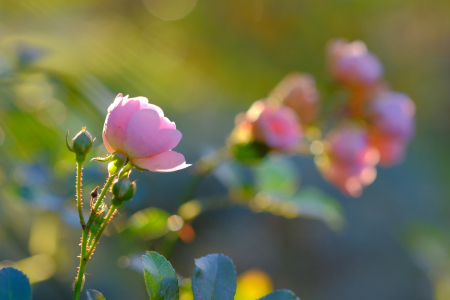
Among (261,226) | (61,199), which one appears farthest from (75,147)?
(261,226)

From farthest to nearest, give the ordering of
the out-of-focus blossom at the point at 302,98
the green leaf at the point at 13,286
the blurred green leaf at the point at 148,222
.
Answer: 1. the out-of-focus blossom at the point at 302,98
2. the blurred green leaf at the point at 148,222
3. the green leaf at the point at 13,286

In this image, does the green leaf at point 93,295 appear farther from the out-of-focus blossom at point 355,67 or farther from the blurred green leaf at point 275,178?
the out-of-focus blossom at point 355,67

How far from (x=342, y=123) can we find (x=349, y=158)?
4.0 inches

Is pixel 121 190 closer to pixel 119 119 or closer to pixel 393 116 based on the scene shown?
pixel 119 119

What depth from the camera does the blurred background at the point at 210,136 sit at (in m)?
0.63

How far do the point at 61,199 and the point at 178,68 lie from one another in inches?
59.6

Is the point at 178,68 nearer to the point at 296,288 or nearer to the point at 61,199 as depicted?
the point at 296,288

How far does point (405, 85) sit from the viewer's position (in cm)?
233

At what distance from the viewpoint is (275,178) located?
2.41 ft

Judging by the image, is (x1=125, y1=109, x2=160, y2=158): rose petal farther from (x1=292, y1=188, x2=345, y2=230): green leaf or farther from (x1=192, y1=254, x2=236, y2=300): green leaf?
(x1=292, y1=188, x2=345, y2=230): green leaf

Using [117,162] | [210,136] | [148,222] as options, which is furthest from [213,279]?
[210,136]

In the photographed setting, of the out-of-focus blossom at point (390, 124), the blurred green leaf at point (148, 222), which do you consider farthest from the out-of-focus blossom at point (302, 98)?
the blurred green leaf at point (148, 222)

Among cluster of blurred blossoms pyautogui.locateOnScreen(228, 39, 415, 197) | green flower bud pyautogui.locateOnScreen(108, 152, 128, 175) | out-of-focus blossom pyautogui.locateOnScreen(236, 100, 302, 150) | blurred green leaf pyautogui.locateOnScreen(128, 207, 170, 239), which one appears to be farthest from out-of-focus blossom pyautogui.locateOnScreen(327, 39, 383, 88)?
green flower bud pyautogui.locateOnScreen(108, 152, 128, 175)

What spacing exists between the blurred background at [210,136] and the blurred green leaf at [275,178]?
0.16 feet
